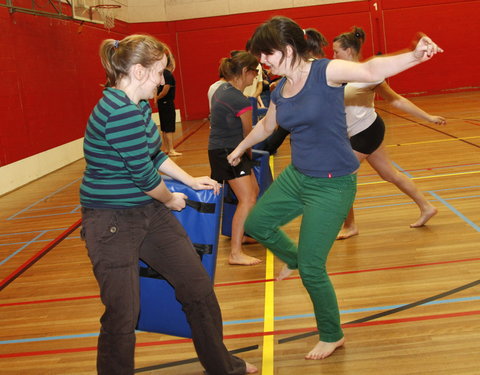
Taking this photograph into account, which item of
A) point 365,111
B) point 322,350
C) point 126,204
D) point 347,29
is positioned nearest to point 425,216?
point 365,111

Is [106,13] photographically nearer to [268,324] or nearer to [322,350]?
[268,324]

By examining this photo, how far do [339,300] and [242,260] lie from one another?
1.09 meters

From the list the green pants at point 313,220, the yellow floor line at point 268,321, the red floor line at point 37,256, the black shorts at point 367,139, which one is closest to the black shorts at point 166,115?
the red floor line at point 37,256

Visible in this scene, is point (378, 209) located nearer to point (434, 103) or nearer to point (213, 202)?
point (213, 202)

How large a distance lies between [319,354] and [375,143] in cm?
202

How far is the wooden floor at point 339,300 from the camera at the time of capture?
2.91 metres

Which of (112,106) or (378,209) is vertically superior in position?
(112,106)

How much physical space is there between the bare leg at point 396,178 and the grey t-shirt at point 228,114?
1148 mm

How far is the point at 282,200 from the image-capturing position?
2824 mm

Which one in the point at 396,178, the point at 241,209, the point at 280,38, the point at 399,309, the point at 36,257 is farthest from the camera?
the point at 36,257

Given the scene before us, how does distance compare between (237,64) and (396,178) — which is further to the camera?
(396,178)

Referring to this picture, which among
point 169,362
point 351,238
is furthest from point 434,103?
point 169,362

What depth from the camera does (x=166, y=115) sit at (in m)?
10.7

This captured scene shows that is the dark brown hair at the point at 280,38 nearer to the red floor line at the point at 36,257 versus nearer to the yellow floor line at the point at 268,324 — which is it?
the yellow floor line at the point at 268,324
